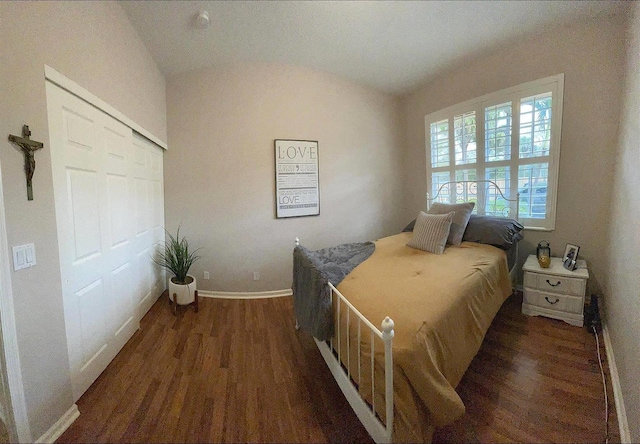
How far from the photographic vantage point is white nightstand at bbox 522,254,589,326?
1.91 m

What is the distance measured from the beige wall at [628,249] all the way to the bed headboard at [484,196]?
75cm

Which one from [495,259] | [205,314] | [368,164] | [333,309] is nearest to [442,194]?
[368,164]

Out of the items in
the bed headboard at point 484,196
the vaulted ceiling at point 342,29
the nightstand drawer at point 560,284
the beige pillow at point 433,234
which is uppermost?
the vaulted ceiling at point 342,29

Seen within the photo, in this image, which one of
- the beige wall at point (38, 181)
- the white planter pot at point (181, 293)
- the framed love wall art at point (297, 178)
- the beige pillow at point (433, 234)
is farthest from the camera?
the framed love wall art at point (297, 178)

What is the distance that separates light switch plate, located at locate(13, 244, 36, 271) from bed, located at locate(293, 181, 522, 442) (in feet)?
4.54

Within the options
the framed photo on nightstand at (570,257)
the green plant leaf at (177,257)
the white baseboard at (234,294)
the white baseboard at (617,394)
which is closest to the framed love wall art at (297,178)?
the white baseboard at (234,294)

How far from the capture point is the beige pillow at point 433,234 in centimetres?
212

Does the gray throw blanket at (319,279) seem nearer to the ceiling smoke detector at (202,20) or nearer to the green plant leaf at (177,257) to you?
the green plant leaf at (177,257)

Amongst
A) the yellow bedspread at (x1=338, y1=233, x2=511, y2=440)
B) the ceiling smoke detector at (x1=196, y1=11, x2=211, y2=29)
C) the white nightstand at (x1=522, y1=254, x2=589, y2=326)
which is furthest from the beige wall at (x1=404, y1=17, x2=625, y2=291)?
the ceiling smoke detector at (x1=196, y1=11, x2=211, y2=29)

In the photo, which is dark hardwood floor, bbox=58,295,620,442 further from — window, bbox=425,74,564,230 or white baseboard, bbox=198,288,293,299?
window, bbox=425,74,564,230

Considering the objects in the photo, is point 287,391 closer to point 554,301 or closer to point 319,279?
point 319,279

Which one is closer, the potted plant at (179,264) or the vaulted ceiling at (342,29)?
the vaulted ceiling at (342,29)

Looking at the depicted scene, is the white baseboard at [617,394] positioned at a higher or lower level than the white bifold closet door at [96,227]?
lower

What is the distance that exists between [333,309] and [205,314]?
1691 millimetres
